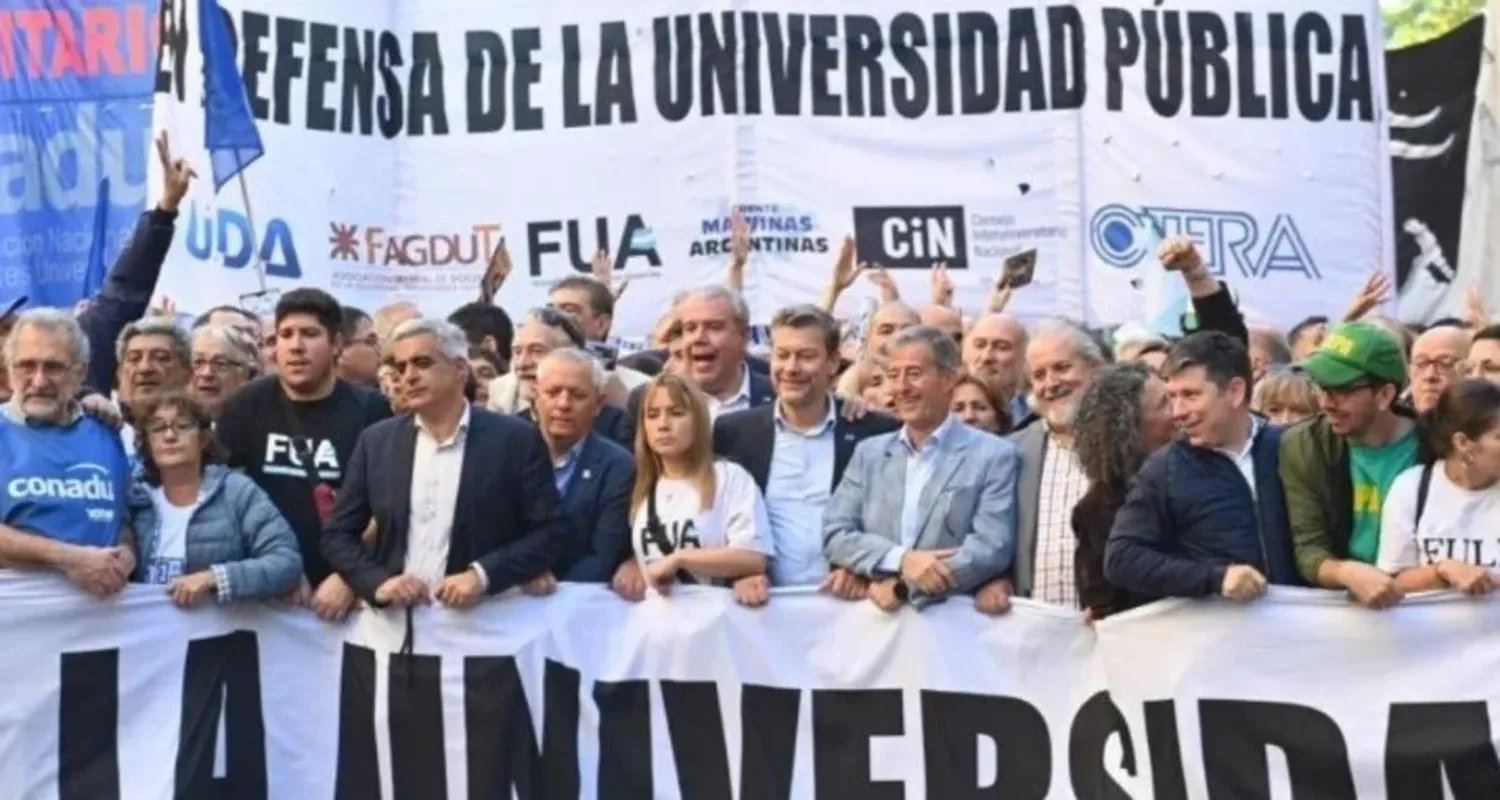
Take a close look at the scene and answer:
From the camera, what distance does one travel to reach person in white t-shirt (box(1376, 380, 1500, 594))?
806 cm

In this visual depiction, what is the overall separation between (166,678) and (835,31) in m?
5.42

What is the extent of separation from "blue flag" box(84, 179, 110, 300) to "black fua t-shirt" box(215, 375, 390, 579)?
460 cm

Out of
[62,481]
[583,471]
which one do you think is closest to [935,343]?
[583,471]

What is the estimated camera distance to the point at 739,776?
907cm

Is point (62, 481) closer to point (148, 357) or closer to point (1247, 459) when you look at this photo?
point (148, 357)

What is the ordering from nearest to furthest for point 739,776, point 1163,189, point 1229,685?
point 1229,685 → point 739,776 → point 1163,189

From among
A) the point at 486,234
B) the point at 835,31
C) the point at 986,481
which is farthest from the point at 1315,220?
the point at 986,481

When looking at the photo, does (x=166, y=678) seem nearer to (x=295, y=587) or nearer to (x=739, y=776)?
(x=295, y=587)

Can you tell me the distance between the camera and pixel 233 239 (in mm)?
13070

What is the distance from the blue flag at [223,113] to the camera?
1303cm

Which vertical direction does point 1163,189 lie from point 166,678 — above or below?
above

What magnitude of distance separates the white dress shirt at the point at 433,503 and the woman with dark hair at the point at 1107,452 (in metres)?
1.80

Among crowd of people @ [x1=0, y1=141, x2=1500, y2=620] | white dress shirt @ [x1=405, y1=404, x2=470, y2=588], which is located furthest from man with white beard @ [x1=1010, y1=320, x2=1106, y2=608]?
white dress shirt @ [x1=405, y1=404, x2=470, y2=588]

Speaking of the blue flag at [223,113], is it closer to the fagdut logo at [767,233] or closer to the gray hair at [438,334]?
the fagdut logo at [767,233]
